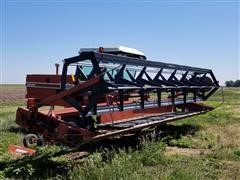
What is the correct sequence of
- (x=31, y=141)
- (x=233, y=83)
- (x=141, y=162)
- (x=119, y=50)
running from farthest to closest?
(x=233, y=83) → (x=119, y=50) → (x=31, y=141) → (x=141, y=162)

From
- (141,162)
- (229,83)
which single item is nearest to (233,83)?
(229,83)

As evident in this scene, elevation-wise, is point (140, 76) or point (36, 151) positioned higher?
point (140, 76)

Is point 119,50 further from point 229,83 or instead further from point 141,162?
point 229,83

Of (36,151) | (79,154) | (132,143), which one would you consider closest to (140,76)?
(132,143)

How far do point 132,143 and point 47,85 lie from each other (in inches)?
103

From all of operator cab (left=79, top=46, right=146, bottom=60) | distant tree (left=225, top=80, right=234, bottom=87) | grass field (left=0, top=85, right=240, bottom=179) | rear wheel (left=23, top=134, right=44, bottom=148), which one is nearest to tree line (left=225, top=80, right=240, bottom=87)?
distant tree (left=225, top=80, right=234, bottom=87)

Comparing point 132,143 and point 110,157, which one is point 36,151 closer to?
point 110,157

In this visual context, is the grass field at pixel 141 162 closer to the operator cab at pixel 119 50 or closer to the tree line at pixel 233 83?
the operator cab at pixel 119 50

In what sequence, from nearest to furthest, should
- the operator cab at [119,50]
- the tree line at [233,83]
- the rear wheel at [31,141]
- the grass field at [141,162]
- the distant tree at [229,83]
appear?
the grass field at [141,162], the rear wheel at [31,141], the operator cab at [119,50], the tree line at [233,83], the distant tree at [229,83]

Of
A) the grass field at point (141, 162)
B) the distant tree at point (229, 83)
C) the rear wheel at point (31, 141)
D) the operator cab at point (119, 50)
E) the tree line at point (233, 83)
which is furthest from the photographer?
the distant tree at point (229, 83)

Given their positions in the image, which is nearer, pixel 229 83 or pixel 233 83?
pixel 233 83

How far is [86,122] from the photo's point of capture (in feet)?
23.8

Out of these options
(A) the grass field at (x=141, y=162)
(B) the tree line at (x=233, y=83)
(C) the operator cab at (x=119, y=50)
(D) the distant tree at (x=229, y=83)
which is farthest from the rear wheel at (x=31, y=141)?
(D) the distant tree at (x=229, y=83)

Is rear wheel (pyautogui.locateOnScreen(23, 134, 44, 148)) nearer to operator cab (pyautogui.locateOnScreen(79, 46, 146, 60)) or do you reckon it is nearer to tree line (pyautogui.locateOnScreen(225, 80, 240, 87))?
operator cab (pyautogui.locateOnScreen(79, 46, 146, 60))
